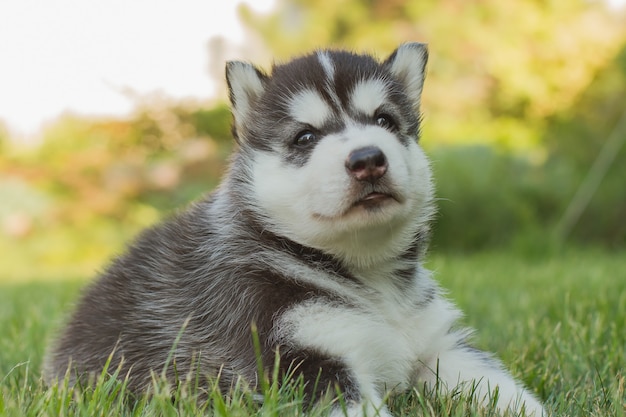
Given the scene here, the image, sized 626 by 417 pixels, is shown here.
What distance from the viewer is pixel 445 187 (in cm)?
1216

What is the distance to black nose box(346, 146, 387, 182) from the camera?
116 inches

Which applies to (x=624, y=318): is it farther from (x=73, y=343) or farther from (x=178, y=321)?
(x=73, y=343)

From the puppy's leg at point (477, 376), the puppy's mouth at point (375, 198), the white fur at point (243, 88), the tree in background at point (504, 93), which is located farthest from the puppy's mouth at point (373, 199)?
the tree in background at point (504, 93)

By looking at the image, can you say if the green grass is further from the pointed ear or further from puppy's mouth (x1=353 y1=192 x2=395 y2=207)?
the pointed ear

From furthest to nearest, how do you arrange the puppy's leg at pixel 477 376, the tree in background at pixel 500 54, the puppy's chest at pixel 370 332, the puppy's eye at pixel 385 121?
the tree in background at pixel 500 54 < the puppy's eye at pixel 385 121 < the puppy's leg at pixel 477 376 < the puppy's chest at pixel 370 332

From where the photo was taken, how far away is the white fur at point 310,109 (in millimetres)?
3299

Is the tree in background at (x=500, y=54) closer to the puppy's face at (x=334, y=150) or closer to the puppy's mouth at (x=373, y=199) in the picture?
the puppy's face at (x=334, y=150)

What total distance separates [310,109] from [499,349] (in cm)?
216

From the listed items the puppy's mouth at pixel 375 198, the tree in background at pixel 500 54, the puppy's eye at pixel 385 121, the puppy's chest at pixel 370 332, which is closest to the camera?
the puppy's chest at pixel 370 332

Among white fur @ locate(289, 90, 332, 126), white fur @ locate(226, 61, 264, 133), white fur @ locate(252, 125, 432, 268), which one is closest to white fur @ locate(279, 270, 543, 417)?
white fur @ locate(252, 125, 432, 268)

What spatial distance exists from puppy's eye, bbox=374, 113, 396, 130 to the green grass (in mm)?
1303

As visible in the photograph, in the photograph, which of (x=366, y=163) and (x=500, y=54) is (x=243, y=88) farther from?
(x=500, y=54)

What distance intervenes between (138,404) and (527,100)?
668 inches

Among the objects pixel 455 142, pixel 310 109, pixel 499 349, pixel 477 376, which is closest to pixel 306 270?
pixel 310 109
